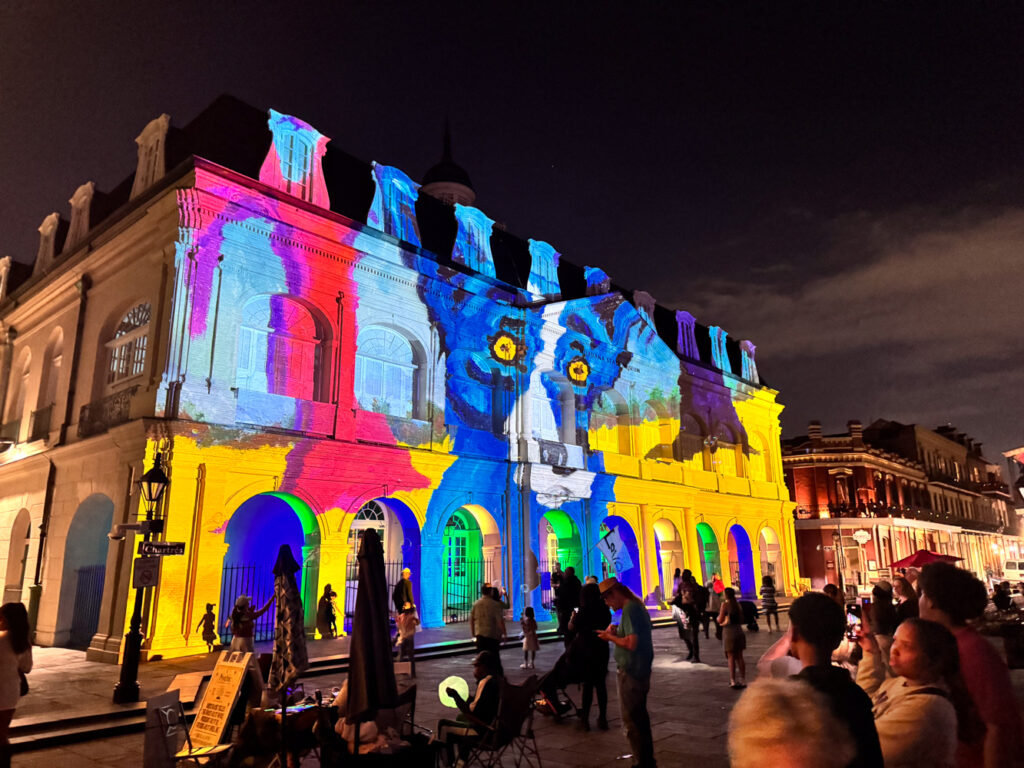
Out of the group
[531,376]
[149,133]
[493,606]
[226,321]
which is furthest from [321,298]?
[493,606]

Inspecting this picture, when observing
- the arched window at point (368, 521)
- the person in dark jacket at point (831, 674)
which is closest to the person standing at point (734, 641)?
the person in dark jacket at point (831, 674)

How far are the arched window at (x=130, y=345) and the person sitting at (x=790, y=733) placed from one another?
1735 centimetres

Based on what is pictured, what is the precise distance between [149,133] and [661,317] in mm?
20542

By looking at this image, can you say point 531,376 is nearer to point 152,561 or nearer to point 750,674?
point 750,674

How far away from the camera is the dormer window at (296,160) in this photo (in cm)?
1730

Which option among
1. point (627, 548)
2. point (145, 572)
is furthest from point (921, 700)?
point (627, 548)

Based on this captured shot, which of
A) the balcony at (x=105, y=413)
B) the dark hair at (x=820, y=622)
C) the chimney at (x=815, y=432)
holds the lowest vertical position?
the dark hair at (x=820, y=622)

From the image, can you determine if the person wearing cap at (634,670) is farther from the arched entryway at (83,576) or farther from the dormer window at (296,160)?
the arched entryway at (83,576)

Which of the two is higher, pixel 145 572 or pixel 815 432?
pixel 815 432

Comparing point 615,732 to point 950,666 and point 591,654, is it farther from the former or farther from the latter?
point 950,666

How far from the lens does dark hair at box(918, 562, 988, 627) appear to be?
330 cm

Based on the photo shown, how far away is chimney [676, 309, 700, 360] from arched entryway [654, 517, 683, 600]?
7.56m

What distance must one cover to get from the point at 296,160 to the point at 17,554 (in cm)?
1363

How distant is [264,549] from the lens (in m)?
18.0
